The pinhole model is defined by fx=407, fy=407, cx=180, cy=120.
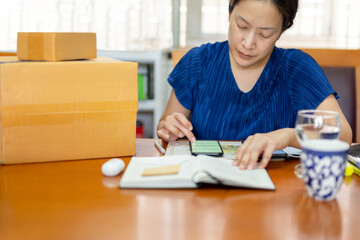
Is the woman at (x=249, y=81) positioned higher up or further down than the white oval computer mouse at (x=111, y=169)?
higher up

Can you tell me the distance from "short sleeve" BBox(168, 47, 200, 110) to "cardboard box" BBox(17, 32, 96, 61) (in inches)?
19.4

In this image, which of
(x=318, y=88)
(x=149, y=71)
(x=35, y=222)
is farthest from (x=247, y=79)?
(x=149, y=71)

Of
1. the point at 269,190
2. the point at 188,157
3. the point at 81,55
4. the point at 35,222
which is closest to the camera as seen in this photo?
the point at 35,222

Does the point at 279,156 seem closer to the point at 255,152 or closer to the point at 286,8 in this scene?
the point at 255,152

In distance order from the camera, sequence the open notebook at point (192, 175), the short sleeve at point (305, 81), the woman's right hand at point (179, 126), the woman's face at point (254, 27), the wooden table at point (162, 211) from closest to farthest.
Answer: the wooden table at point (162, 211) < the open notebook at point (192, 175) < the woman's right hand at point (179, 126) < the woman's face at point (254, 27) < the short sleeve at point (305, 81)

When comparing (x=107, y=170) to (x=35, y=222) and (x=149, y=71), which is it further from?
(x=149, y=71)

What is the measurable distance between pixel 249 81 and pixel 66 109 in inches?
29.0

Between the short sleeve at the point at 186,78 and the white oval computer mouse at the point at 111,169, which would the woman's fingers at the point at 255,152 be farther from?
the short sleeve at the point at 186,78

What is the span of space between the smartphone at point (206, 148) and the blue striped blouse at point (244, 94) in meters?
0.32

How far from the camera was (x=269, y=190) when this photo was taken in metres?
0.83

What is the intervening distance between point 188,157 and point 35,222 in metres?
0.39

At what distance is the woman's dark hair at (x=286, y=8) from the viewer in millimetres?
1264

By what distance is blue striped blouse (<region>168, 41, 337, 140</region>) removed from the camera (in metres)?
1.44

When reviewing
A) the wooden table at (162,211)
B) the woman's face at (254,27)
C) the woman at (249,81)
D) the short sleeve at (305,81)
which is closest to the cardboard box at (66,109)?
the wooden table at (162,211)
